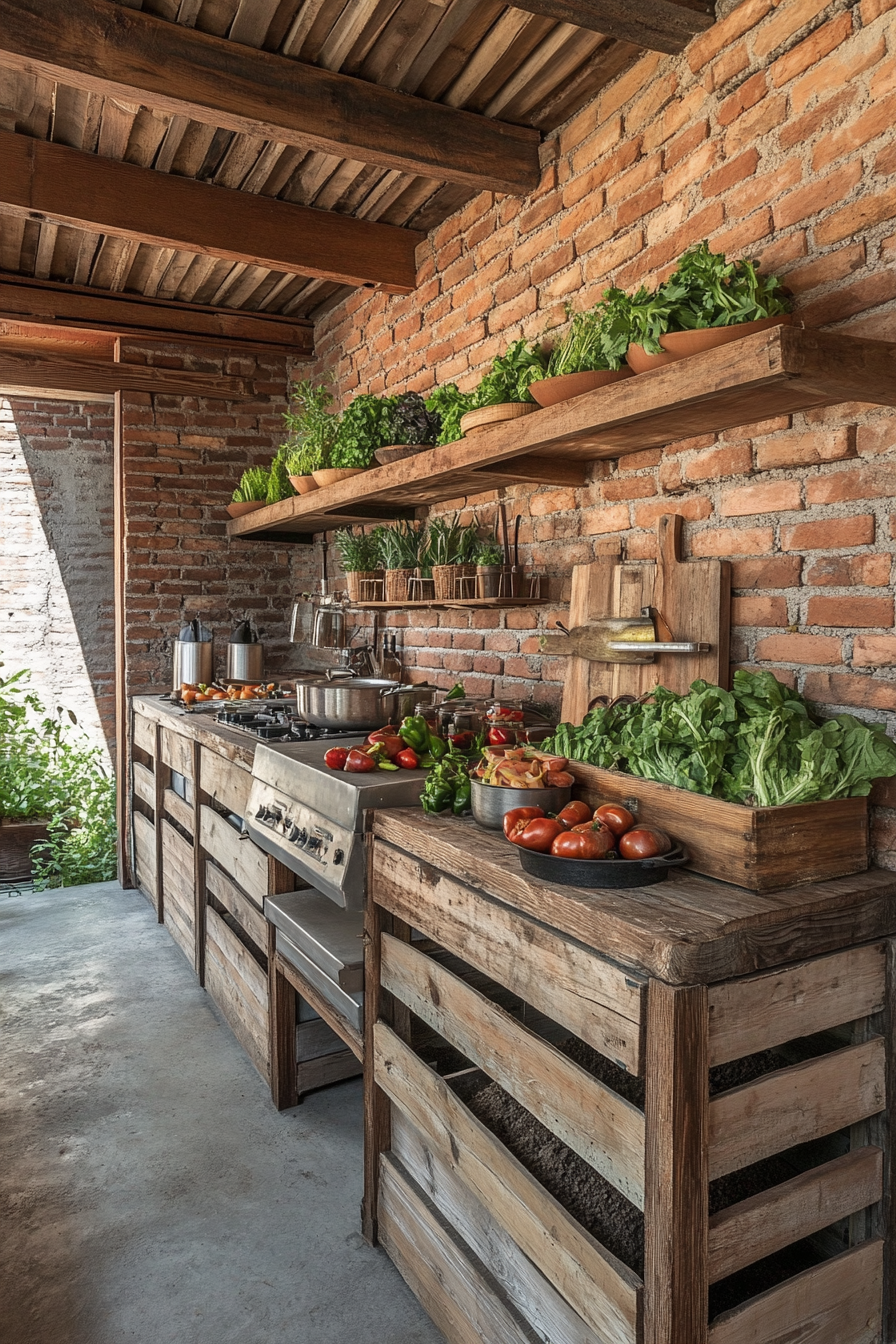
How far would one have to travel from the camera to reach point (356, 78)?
2500mm

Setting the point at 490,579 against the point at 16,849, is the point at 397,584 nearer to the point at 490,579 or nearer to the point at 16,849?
the point at 490,579

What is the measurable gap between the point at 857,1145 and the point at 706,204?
196 cm

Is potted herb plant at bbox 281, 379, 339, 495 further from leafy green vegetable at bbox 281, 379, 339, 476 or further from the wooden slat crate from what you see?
the wooden slat crate

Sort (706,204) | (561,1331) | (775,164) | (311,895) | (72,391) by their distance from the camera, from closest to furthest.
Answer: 1. (561,1331)
2. (775,164)
3. (706,204)
4. (311,895)
5. (72,391)

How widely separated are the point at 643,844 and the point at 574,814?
0.16m

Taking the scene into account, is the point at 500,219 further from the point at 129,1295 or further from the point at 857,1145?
the point at 129,1295

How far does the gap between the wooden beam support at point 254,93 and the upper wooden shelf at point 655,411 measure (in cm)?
89

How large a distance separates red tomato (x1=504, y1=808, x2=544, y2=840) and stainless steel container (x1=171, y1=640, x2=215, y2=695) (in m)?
3.06

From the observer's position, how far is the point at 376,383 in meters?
3.94

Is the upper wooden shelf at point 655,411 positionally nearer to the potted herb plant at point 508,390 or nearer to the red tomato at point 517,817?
the potted herb plant at point 508,390

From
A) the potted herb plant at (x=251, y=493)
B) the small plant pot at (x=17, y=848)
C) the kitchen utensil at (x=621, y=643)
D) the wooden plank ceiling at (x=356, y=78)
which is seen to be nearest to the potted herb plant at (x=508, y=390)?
the kitchen utensil at (x=621, y=643)

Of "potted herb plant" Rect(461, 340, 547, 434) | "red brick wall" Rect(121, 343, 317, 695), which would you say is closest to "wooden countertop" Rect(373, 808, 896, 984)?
"potted herb plant" Rect(461, 340, 547, 434)

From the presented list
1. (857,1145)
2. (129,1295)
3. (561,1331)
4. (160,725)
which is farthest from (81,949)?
(857,1145)

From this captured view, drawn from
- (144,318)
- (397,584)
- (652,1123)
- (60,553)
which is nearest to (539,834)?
(652,1123)
